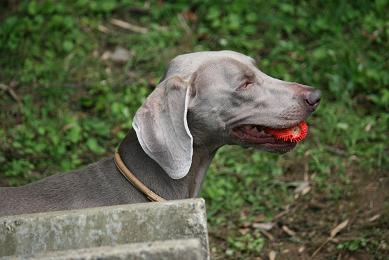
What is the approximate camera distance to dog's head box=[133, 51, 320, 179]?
3.94 metres

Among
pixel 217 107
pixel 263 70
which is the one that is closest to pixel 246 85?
pixel 217 107

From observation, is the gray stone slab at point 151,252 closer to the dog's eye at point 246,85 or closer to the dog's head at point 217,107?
the dog's head at point 217,107

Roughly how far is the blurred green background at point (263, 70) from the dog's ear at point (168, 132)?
133cm

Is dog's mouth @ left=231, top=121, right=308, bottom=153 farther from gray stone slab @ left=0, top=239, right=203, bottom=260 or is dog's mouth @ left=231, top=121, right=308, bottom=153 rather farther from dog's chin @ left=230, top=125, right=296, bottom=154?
gray stone slab @ left=0, top=239, right=203, bottom=260

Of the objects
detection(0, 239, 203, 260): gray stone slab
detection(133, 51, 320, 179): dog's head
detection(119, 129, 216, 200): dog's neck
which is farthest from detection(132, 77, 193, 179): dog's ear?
detection(0, 239, 203, 260): gray stone slab

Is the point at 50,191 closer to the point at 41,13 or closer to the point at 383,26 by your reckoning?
the point at 41,13

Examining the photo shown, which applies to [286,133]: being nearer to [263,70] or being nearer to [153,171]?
[153,171]

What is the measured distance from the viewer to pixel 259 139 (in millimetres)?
4141

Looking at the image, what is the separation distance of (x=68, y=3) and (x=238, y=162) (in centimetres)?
229

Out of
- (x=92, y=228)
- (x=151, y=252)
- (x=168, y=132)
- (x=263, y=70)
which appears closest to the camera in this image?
(x=151, y=252)

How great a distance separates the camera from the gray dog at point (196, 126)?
13.3 feet

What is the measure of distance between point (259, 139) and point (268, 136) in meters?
0.05

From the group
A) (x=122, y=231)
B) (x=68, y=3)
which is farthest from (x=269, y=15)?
(x=122, y=231)

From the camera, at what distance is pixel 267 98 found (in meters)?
4.12
